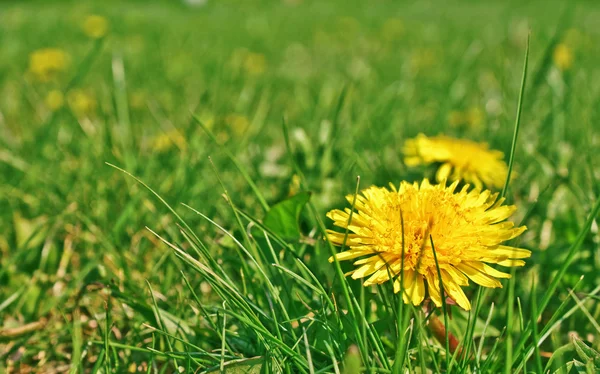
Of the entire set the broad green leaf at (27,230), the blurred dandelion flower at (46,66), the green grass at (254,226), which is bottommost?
the blurred dandelion flower at (46,66)

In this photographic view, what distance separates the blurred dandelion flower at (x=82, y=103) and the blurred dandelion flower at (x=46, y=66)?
0.42 m

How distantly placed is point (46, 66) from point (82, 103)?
84 centimetres

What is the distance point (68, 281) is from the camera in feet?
4.12

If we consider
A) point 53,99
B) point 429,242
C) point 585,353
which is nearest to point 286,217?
point 429,242

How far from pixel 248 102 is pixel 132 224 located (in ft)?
4.13

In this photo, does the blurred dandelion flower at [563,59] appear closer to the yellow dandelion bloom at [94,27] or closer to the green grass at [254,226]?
the green grass at [254,226]

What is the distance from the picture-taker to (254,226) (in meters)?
1.17

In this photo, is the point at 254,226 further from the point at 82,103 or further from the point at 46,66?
the point at 46,66

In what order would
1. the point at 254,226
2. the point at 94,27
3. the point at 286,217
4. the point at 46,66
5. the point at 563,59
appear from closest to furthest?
the point at 286,217
the point at 254,226
the point at 563,59
the point at 46,66
the point at 94,27

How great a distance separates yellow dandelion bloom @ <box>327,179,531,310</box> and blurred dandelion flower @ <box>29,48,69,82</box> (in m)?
2.74

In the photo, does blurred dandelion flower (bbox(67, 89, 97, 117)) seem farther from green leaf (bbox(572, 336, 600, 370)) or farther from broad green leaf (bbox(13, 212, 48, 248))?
green leaf (bbox(572, 336, 600, 370))

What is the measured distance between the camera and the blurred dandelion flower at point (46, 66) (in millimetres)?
3119

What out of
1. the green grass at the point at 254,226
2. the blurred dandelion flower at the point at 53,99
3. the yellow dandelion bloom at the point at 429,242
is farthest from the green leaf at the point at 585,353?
the blurred dandelion flower at the point at 53,99

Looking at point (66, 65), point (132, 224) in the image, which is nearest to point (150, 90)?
point (66, 65)
